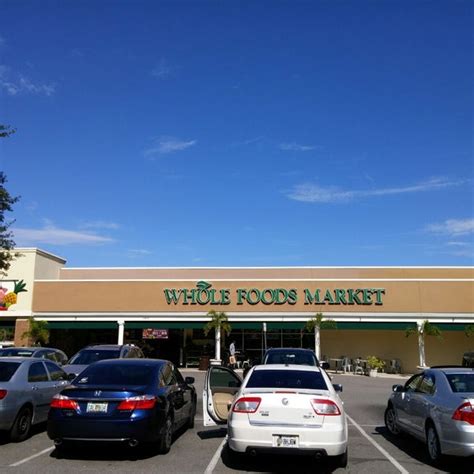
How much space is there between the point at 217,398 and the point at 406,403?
10.9ft

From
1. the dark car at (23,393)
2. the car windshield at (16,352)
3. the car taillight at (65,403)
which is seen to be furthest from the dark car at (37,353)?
the car taillight at (65,403)

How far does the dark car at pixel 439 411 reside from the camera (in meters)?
7.53

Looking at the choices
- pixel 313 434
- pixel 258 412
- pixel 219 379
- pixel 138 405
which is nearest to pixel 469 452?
pixel 313 434

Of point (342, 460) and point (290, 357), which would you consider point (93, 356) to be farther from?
point (342, 460)

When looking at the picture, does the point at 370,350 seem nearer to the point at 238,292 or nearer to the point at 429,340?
the point at 429,340

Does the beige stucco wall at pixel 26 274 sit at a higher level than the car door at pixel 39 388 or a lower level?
higher

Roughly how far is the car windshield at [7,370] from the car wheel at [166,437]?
3001 mm

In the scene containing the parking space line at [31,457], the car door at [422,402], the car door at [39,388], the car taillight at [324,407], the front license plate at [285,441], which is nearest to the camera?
the front license plate at [285,441]

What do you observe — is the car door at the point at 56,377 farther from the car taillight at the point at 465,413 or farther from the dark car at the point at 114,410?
the car taillight at the point at 465,413

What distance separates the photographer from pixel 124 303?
36.7 m

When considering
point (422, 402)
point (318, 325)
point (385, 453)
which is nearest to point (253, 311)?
point (318, 325)

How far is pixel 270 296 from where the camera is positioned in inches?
1407

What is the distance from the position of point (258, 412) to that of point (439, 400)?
2.90m

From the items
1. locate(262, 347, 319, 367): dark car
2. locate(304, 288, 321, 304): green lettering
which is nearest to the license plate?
locate(262, 347, 319, 367): dark car
